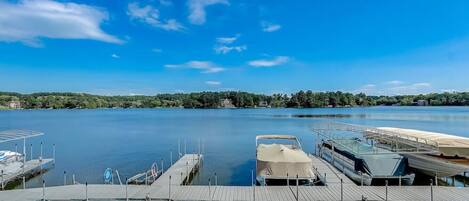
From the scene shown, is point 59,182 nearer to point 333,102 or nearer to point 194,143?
point 194,143

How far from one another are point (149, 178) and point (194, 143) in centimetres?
1996

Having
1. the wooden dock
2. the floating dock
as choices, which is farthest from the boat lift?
the floating dock

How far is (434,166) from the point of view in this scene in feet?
60.2

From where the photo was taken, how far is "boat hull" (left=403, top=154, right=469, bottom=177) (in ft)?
57.6

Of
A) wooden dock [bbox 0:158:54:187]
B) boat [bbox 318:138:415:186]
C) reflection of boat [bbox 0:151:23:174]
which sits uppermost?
boat [bbox 318:138:415:186]

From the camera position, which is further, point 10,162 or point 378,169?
point 10,162

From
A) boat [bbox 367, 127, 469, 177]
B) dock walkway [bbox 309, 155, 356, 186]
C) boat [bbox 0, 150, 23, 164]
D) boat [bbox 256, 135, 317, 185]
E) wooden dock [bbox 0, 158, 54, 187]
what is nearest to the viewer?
dock walkway [bbox 309, 155, 356, 186]

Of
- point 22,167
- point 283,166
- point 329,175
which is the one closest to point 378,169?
point 329,175

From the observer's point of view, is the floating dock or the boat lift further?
the boat lift

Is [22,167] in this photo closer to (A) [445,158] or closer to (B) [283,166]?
(B) [283,166]

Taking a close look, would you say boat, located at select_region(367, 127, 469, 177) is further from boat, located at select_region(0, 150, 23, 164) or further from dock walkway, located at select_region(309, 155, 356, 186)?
boat, located at select_region(0, 150, 23, 164)

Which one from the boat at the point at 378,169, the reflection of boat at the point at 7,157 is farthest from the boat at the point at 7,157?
the boat at the point at 378,169

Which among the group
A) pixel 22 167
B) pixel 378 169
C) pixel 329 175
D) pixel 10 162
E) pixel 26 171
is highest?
pixel 378 169

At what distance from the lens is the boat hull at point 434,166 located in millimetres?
17564
